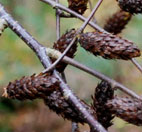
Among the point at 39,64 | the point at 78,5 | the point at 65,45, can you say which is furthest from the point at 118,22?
the point at 39,64

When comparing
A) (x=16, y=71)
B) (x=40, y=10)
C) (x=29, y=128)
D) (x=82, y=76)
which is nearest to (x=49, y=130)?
(x=29, y=128)

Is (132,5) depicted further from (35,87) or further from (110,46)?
(35,87)

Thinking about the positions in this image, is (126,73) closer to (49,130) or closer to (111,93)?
(49,130)

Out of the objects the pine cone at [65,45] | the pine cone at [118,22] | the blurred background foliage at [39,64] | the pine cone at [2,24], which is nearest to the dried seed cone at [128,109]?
the pine cone at [65,45]

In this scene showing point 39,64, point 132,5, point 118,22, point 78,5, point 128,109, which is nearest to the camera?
point 128,109

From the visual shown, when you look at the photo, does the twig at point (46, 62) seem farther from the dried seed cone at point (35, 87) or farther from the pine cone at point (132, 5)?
Result: the pine cone at point (132, 5)
